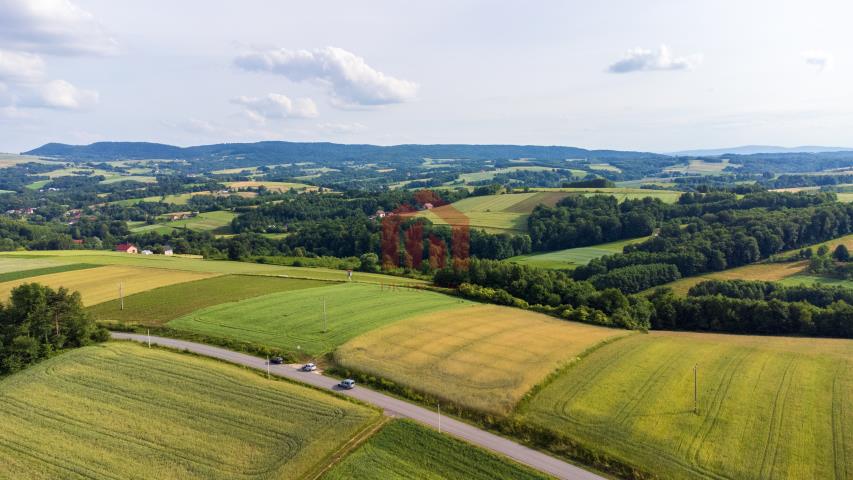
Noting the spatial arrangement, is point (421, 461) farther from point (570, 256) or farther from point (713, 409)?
point (570, 256)

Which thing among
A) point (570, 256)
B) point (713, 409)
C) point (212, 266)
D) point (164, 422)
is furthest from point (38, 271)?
point (570, 256)

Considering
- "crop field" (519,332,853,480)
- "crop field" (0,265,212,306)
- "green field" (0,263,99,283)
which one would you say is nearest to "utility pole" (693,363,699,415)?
"crop field" (519,332,853,480)

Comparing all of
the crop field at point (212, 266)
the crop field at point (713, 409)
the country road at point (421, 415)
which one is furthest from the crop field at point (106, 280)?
the crop field at point (713, 409)

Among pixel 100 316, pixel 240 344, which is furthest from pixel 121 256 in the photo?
pixel 240 344

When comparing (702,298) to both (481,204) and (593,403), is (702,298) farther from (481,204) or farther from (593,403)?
(481,204)

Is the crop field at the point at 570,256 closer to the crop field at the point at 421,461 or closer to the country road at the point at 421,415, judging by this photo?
the country road at the point at 421,415

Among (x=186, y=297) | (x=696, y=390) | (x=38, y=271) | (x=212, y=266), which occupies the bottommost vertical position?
(x=212, y=266)

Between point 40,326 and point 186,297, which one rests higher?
point 40,326
